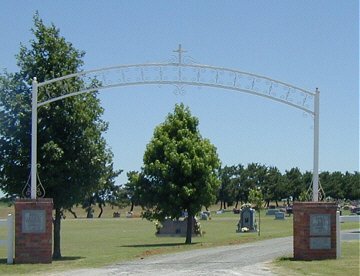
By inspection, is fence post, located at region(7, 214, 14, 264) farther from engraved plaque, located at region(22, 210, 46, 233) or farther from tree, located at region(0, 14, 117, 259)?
tree, located at region(0, 14, 117, 259)

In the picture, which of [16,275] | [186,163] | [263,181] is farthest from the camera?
[263,181]

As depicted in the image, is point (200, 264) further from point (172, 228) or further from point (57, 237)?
point (172, 228)

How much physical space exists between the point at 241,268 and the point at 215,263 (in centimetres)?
160

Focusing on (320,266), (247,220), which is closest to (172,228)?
(247,220)

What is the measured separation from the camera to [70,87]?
77.0ft

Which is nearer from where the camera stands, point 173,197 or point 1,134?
point 1,134

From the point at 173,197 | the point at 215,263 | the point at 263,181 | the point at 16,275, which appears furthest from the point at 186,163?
the point at 263,181

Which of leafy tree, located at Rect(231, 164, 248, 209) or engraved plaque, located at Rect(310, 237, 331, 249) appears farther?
leafy tree, located at Rect(231, 164, 248, 209)

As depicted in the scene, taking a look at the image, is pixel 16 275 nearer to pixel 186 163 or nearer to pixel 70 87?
pixel 70 87

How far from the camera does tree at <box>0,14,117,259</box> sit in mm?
23203

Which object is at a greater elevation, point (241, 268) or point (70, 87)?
point (70, 87)

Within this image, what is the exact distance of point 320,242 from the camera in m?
20.9

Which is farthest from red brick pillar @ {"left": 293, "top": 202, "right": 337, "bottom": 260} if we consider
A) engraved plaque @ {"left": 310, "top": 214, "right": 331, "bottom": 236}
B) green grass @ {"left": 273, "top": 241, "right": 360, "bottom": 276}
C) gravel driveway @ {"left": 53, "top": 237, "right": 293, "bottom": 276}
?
gravel driveway @ {"left": 53, "top": 237, "right": 293, "bottom": 276}

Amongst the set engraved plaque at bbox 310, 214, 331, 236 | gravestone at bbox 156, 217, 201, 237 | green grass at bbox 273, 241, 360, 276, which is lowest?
gravestone at bbox 156, 217, 201, 237
